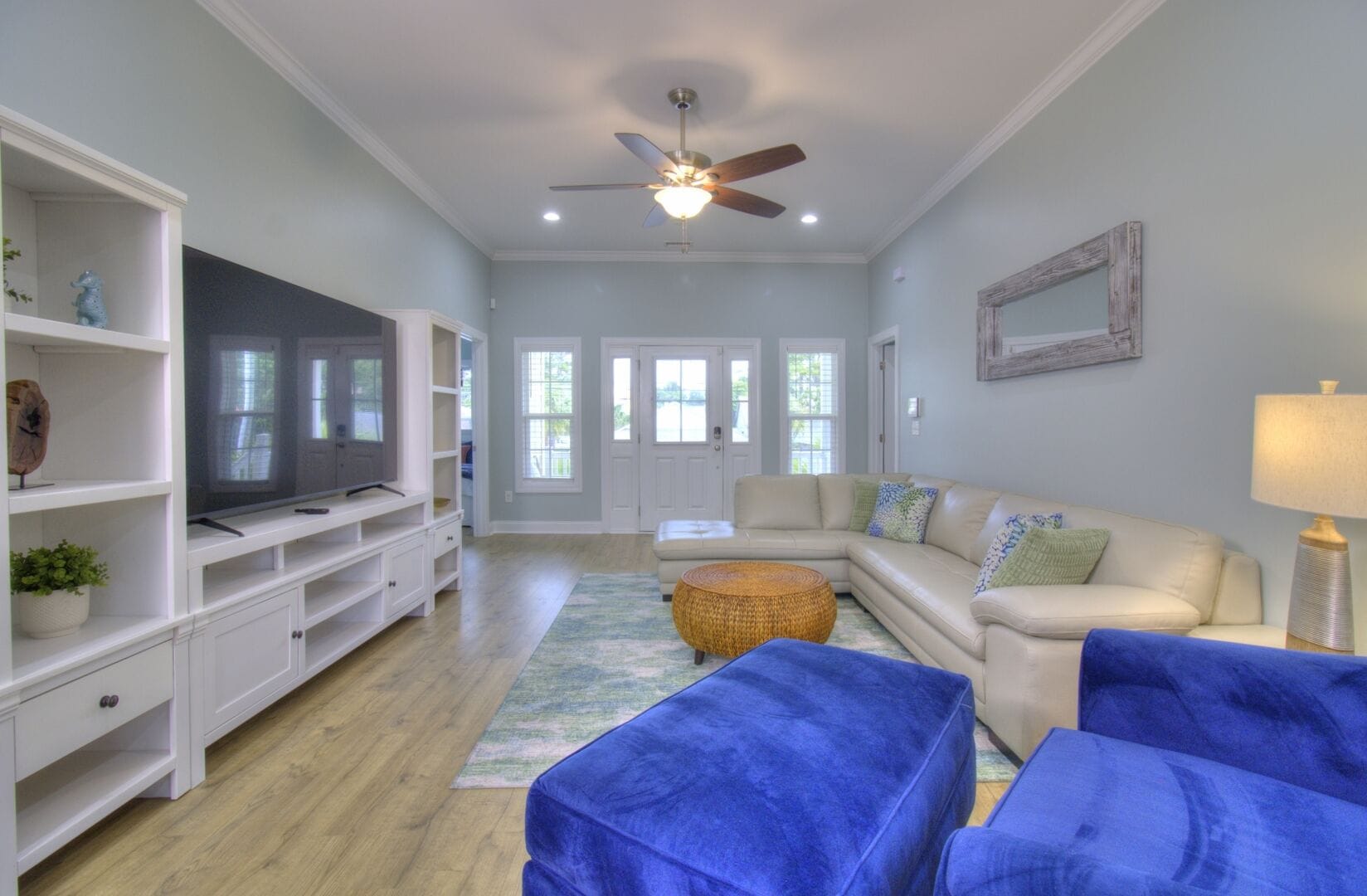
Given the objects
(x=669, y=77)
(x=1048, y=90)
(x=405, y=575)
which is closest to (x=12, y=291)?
(x=405, y=575)

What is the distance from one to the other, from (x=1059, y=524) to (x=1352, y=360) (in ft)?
3.56

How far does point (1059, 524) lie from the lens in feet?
8.69

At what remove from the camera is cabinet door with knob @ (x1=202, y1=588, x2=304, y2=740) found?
6.48ft

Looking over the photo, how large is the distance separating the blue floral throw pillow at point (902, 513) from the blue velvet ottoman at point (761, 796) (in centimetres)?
245

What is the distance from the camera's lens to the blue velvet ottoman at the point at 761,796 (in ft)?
3.16

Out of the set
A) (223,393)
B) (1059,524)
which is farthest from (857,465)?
(223,393)

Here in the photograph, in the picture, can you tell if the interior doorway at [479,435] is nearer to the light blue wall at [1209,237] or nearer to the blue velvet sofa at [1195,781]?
the light blue wall at [1209,237]

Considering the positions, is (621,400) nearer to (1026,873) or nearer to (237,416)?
(237,416)

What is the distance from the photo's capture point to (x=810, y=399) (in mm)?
6426

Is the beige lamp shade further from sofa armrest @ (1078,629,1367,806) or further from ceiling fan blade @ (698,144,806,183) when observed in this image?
ceiling fan blade @ (698,144,806,183)

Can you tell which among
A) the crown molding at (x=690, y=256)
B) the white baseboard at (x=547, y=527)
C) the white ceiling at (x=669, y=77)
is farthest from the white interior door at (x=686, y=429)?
the white ceiling at (x=669, y=77)

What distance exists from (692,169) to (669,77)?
0.46m

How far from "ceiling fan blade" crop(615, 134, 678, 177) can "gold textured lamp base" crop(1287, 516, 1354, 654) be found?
108 inches

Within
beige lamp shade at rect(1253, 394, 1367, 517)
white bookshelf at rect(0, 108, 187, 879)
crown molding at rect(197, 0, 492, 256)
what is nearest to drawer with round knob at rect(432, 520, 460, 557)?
white bookshelf at rect(0, 108, 187, 879)
